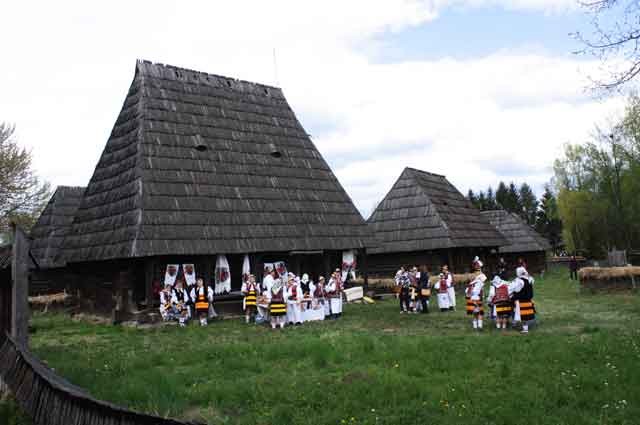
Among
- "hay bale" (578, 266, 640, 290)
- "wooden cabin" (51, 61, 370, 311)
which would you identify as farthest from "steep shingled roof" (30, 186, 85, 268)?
"hay bale" (578, 266, 640, 290)

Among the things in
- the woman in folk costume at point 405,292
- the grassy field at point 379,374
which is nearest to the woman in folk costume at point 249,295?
the grassy field at point 379,374

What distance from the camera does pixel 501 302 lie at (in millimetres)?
12297

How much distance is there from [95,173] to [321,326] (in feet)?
32.7

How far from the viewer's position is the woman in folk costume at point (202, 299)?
15578 mm

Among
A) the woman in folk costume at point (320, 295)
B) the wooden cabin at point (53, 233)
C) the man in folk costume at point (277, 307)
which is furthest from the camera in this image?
the wooden cabin at point (53, 233)

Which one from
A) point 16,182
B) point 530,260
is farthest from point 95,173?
point 530,260

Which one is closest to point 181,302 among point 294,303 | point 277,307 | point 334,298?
point 277,307

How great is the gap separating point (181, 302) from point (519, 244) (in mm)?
29587

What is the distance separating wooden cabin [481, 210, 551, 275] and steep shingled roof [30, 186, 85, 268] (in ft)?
89.6

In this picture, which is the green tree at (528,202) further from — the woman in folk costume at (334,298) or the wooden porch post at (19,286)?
the wooden porch post at (19,286)

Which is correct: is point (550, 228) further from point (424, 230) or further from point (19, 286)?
point (19, 286)

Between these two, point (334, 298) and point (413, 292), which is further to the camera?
point (334, 298)

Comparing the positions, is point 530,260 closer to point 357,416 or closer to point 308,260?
point 308,260

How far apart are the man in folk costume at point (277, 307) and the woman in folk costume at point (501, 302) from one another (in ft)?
17.9
